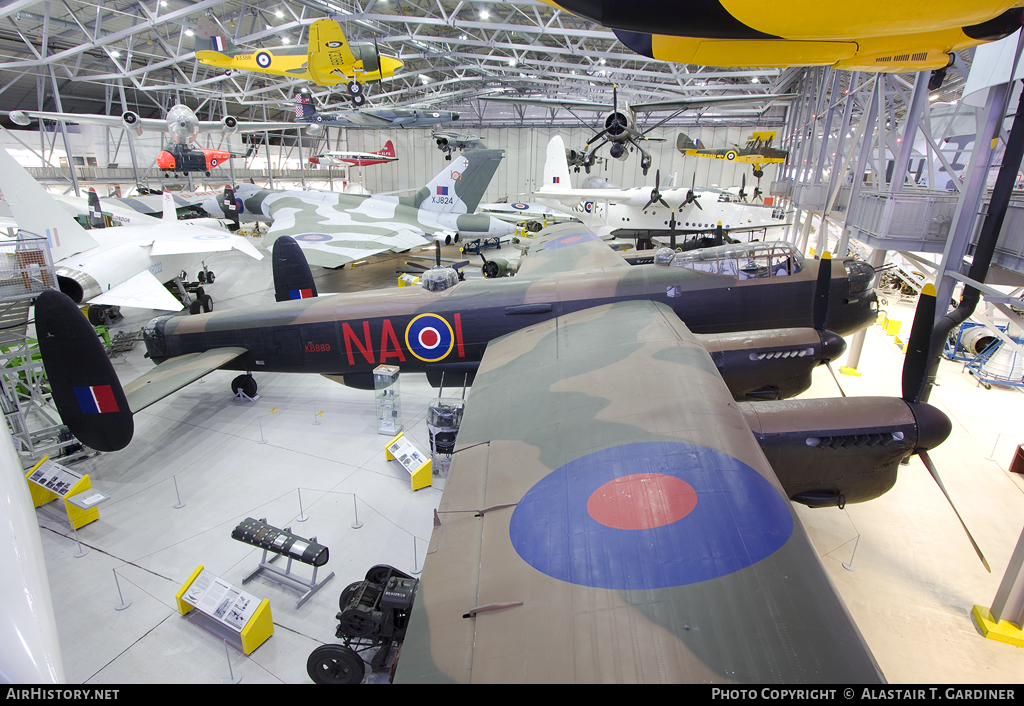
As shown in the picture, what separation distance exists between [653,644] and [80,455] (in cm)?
924

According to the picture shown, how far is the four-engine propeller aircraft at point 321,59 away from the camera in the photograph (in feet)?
50.6

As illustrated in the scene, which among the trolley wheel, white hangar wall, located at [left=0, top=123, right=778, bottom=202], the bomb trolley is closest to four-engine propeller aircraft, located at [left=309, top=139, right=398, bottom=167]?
white hangar wall, located at [left=0, top=123, right=778, bottom=202]

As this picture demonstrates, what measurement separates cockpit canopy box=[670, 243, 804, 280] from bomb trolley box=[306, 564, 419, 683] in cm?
702

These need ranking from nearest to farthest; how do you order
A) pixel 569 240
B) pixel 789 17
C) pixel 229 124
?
1. pixel 789 17
2. pixel 569 240
3. pixel 229 124

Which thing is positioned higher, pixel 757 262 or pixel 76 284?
pixel 757 262

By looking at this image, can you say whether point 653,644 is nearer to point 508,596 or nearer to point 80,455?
point 508,596

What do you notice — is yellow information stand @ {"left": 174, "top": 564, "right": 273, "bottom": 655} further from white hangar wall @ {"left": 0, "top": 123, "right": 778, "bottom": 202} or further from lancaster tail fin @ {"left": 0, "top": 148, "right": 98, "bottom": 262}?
white hangar wall @ {"left": 0, "top": 123, "right": 778, "bottom": 202}

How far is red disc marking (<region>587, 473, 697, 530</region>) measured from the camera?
11.4ft

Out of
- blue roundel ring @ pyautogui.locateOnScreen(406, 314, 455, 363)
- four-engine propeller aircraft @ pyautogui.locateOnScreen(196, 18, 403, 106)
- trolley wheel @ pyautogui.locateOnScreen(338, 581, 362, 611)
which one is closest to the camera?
trolley wheel @ pyautogui.locateOnScreen(338, 581, 362, 611)

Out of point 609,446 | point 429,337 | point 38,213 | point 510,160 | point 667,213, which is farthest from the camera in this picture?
point 510,160

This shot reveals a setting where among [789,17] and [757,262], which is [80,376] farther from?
[757,262]

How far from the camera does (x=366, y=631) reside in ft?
13.6

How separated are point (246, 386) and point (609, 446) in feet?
27.7

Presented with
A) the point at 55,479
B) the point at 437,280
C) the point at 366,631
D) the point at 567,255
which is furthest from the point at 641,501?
the point at 567,255
